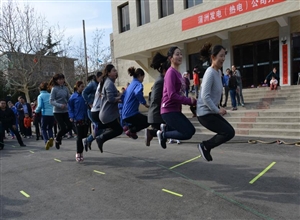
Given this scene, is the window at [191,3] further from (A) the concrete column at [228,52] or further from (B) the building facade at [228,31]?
(A) the concrete column at [228,52]

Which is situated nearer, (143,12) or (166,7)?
(166,7)

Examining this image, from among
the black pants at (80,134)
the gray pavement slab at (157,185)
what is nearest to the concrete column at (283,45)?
the gray pavement slab at (157,185)

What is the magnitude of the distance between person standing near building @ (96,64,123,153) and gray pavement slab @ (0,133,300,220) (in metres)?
0.80

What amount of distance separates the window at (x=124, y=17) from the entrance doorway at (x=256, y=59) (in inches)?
362

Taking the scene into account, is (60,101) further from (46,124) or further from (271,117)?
(271,117)

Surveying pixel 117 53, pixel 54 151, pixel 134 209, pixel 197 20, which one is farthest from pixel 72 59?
pixel 134 209

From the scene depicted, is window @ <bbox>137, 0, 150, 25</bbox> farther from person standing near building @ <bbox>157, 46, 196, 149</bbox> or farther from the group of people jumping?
person standing near building @ <bbox>157, 46, 196, 149</bbox>

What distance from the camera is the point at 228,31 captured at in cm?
1455

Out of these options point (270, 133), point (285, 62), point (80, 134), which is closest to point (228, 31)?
point (285, 62)

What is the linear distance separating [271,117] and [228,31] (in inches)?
320

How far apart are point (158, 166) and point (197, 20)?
1180 centimetres

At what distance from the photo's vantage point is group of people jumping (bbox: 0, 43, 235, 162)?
3.49 meters

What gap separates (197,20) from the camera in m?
14.5

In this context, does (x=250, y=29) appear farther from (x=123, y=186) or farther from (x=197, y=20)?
(x=123, y=186)
